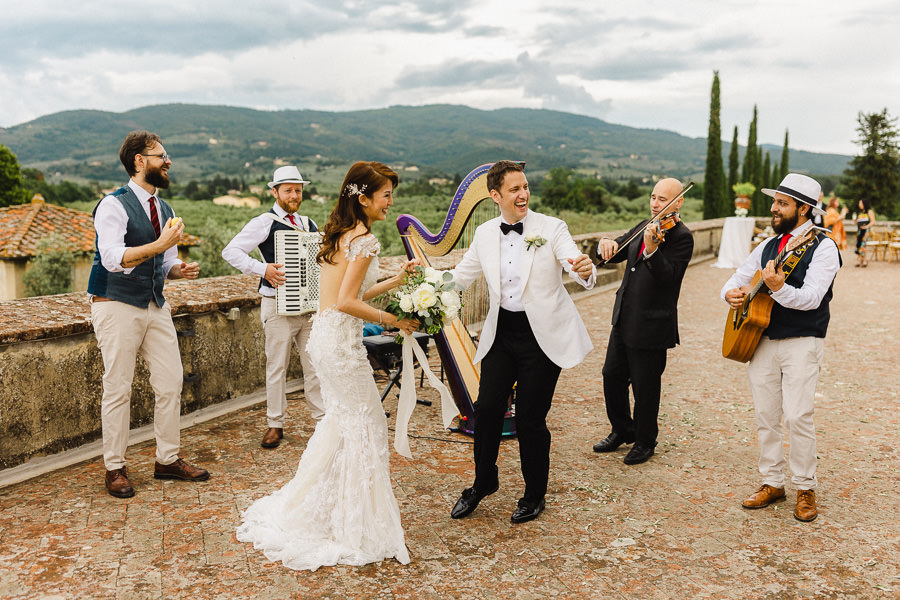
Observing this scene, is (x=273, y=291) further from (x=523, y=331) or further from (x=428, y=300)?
(x=523, y=331)

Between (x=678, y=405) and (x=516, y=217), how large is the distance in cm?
323

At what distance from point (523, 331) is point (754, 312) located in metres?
1.42

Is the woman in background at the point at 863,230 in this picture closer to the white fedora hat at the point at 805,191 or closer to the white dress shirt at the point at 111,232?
the white fedora hat at the point at 805,191

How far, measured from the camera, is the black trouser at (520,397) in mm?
3951

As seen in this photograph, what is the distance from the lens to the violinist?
4625 mm

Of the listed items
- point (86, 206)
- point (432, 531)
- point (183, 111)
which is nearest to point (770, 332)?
point (432, 531)

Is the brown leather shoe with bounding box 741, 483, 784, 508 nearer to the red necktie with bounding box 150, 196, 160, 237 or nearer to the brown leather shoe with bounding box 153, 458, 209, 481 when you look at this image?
the brown leather shoe with bounding box 153, 458, 209, 481

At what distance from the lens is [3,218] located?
26.2 m

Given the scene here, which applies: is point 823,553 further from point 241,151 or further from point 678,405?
point 241,151

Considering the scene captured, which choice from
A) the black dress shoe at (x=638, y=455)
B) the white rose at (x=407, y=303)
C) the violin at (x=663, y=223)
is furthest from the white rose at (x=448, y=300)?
the black dress shoe at (x=638, y=455)

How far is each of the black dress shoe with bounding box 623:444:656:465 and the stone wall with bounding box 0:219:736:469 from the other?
134 inches

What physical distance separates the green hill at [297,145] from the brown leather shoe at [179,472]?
8342cm

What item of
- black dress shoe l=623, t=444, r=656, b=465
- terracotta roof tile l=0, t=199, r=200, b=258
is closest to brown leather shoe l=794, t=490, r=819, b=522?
black dress shoe l=623, t=444, r=656, b=465

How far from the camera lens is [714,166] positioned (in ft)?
99.5
